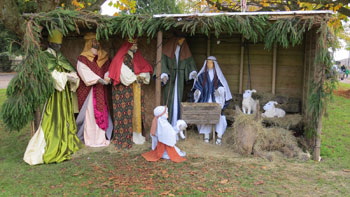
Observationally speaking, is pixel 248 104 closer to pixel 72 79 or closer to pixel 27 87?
pixel 72 79

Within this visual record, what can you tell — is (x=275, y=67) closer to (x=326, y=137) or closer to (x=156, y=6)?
(x=326, y=137)

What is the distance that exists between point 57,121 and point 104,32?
1.80m

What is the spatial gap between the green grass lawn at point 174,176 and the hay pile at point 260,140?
0.20m

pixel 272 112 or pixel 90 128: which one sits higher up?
pixel 272 112

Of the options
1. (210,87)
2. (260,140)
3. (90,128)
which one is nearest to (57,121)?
(90,128)

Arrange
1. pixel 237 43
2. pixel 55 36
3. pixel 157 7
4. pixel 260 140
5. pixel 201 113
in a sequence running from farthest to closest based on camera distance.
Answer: pixel 157 7 → pixel 237 43 → pixel 201 113 → pixel 55 36 → pixel 260 140

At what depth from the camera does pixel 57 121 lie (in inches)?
216

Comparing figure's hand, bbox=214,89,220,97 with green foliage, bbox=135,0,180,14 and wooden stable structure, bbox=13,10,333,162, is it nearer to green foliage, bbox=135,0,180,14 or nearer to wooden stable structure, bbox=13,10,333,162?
wooden stable structure, bbox=13,10,333,162

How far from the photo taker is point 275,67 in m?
6.75

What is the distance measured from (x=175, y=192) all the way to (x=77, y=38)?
13.6ft

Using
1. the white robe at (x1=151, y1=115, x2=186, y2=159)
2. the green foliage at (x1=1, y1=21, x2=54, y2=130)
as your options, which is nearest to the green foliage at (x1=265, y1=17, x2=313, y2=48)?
the white robe at (x1=151, y1=115, x2=186, y2=159)

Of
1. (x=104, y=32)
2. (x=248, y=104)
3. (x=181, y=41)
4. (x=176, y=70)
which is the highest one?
(x=104, y=32)

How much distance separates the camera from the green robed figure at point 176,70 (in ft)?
20.8

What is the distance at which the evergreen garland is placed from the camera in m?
4.93
